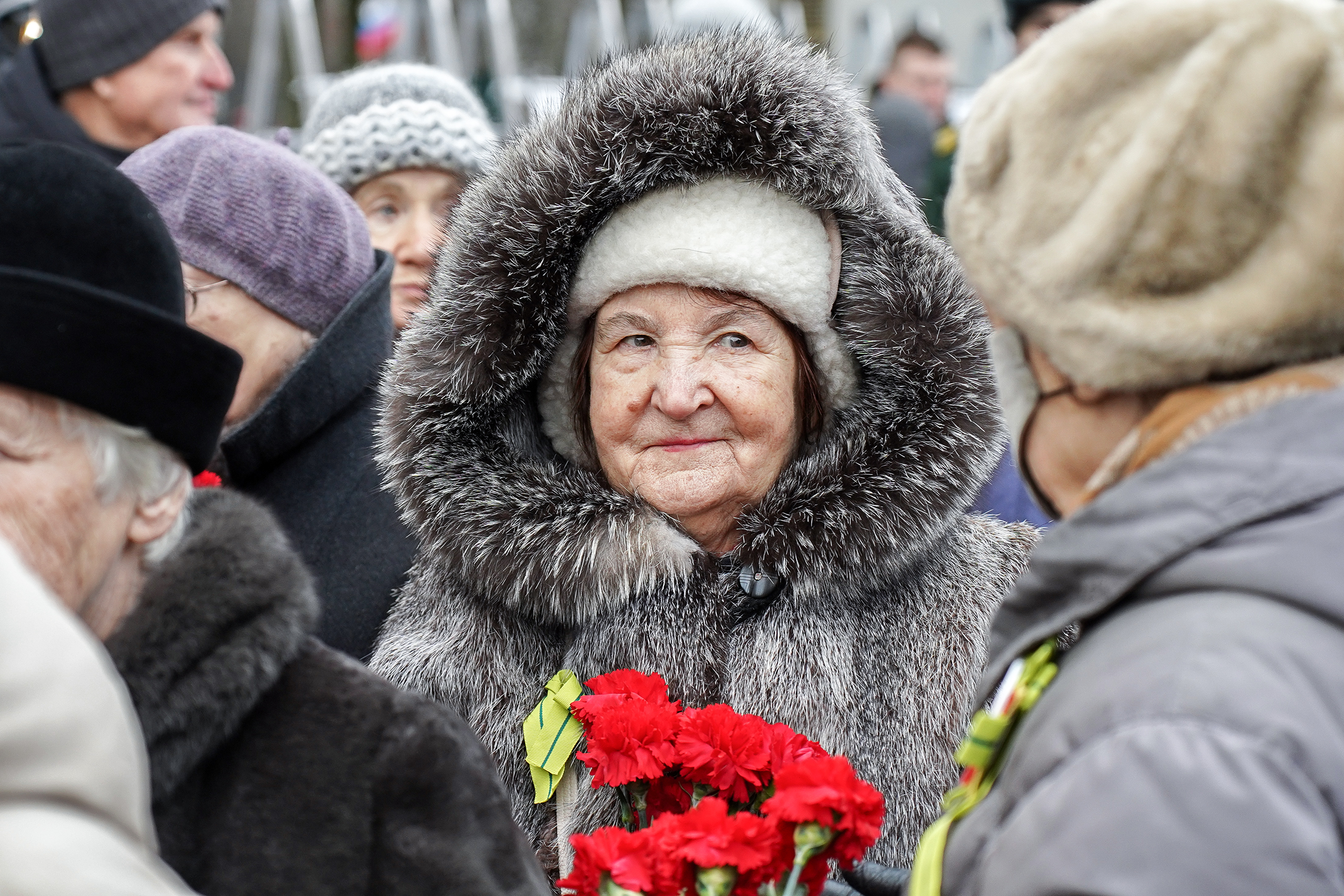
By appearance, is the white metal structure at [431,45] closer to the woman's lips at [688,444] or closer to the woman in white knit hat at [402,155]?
the woman in white knit hat at [402,155]

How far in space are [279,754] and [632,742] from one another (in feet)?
1.39

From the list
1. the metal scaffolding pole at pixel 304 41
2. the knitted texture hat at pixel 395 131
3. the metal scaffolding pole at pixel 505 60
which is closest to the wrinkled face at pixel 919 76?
the metal scaffolding pole at pixel 505 60

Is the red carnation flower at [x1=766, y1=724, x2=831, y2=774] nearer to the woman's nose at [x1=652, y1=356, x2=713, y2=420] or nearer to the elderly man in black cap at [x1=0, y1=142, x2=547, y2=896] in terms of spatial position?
the elderly man in black cap at [x1=0, y1=142, x2=547, y2=896]

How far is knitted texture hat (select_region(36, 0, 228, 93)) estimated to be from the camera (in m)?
3.56

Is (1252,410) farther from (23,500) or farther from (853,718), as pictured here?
(23,500)

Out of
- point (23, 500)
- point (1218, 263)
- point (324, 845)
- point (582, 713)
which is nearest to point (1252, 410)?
point (1218, 263)

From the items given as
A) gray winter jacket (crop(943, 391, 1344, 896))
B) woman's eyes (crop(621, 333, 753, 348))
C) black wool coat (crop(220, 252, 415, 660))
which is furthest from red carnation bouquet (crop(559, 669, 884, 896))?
black wool coat (crop(220, 252, 415, 660))

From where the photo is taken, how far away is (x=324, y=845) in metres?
1.47

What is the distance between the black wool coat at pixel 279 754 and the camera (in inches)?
55.8

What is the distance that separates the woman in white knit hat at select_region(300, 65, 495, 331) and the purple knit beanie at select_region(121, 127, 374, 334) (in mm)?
725

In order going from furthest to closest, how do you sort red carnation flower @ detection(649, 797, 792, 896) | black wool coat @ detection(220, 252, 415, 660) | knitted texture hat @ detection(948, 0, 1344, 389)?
black wool coat @ detection(220, 252, 415, 660) < red carnation flower @ detection(649, 797, 792, 896) < knitted texture hat @ detection(948, 0, 1344, 389)

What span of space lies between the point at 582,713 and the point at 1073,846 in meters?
0.86

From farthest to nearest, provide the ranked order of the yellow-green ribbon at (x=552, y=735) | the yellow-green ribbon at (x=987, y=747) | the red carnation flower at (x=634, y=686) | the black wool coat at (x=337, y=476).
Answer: the black wool coat at (x=337, y=476) < the yellow-green ribbon at (x=552, y=735) < the red carnation flower at (x=634, y=686) < the yellow-green ribbon at (x=987, y=747)

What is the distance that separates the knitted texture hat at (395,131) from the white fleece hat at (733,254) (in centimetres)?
125
